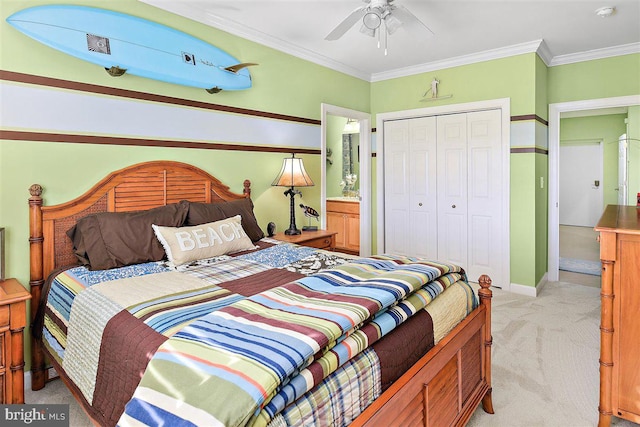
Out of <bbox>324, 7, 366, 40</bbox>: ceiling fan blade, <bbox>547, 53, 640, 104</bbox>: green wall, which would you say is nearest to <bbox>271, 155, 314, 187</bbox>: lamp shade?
<bbox>324, 7, 366, 40</bbox>: ceiling fan blade

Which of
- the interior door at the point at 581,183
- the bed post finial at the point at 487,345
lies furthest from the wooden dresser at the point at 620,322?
the interior door at the point at 581,183

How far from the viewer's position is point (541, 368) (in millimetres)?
2543

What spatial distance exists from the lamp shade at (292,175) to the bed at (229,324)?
0.87 meters

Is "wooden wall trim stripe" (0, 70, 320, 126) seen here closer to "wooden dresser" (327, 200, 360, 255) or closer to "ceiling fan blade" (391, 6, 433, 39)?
"ceiling fan blade" (391, 6, 433, 39)

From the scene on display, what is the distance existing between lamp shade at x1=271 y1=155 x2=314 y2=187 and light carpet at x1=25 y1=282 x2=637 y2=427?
207 centimetres

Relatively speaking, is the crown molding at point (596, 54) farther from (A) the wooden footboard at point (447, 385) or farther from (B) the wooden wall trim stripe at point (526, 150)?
(A) the wooden footboard at point (447, 385)

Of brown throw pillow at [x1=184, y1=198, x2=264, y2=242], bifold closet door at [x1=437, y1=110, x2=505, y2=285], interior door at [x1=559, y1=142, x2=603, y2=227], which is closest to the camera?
brown throw pillow at [x1=184, y1=198, x2=264, y2=242]

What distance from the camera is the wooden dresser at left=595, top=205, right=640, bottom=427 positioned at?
1.81 meters

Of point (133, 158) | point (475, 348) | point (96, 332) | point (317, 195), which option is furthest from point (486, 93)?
point (96, 332)

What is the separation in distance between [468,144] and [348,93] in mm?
1518

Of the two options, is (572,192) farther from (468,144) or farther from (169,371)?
(169,371)

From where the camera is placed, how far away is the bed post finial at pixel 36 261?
2287mm

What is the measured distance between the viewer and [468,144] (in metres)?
4.36

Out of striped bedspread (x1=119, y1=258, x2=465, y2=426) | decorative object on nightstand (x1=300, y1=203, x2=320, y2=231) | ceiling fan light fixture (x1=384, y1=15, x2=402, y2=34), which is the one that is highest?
ceiling fan light fixture (x1=384, y1=15, x2=402, y2=34)
